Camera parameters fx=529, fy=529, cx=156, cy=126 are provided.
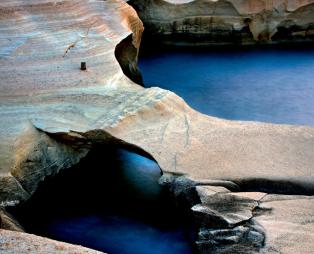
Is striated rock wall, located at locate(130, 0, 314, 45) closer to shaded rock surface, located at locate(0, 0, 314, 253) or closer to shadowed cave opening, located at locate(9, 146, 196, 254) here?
shaded rock surface, located at locate(0, 0, 314, 253)

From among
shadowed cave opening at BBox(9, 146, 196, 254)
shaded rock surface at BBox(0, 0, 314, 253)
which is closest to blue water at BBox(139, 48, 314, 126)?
shaded rock surface at BBox(0, 0, 314, 253)

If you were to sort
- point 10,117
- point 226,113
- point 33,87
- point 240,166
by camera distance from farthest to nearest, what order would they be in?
point 226,113 → point 33,87 → point 10,117 → point 240,166

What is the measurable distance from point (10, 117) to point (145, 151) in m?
1.57

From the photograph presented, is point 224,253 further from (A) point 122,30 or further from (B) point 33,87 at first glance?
(A) point 122,30

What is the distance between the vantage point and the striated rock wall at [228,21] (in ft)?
35.1

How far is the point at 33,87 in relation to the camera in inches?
253

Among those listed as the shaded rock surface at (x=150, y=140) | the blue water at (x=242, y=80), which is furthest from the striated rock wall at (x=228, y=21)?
the shaded rock surface at (x=150, y=140)

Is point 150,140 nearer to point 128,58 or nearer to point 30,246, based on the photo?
point 30,246

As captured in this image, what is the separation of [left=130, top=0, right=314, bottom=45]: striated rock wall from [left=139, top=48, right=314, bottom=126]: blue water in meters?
0.35

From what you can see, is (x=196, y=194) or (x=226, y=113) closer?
(x=196, y=194)

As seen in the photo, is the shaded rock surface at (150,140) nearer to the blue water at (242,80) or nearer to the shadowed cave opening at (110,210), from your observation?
the shadowed cave opening at (110,210)

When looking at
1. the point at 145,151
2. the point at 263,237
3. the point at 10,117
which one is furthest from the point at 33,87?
the point at 263,237

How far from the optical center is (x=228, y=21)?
35.6 ft

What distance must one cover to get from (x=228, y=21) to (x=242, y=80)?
5.85ft
